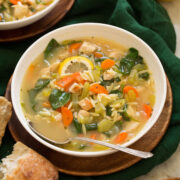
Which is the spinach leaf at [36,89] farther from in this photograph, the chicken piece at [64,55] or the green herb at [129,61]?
the green herb at [129,61]

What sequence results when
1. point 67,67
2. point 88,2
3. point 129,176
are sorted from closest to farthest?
point 129,176 < point 67,67 < point 88,2

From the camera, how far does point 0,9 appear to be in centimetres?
468

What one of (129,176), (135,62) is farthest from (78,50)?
(129,176)

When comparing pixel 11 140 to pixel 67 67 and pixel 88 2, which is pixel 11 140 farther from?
pixel 88 2

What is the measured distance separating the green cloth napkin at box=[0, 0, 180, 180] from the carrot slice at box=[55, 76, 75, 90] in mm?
905

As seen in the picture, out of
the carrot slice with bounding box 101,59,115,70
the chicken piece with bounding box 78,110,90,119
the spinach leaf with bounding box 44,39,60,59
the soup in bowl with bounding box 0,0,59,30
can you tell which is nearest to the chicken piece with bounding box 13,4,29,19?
the soup in bowl with bounding box 0,0,59,30

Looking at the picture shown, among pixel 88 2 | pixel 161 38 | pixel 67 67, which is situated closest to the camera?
pixel 67 67

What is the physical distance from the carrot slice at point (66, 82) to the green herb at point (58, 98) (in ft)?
0.26

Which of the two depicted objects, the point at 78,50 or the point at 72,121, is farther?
the point at 78,50

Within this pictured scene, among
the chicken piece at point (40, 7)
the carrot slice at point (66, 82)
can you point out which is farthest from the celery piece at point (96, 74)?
the chicken piece at point (40, 7)

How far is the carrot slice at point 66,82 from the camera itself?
386 cm

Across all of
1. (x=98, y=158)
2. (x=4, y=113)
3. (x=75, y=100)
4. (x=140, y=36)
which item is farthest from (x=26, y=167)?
(x=140, y=36)

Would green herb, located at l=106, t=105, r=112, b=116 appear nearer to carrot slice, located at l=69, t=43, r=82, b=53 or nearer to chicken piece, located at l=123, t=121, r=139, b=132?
chicken piece, located at l=123, t=121, r=139, b=132

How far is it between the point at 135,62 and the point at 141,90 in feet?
1.28
